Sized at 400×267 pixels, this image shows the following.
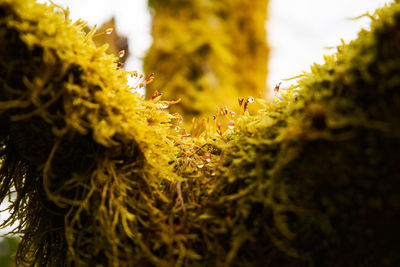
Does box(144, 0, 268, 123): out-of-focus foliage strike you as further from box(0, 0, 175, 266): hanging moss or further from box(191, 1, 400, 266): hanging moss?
box(191, 1, 400, 266): hanging moss

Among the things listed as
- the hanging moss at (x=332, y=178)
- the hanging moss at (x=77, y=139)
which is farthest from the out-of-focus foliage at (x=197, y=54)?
the hanging moss at (x=332, y=178)

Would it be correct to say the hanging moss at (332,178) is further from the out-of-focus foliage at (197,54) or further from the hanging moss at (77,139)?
the out-of-focus foliage at (197,54)

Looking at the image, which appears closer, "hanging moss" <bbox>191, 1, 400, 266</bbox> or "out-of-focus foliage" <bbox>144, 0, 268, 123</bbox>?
"hanging moss" <bbox>191, 1, 400, 266</bbox>

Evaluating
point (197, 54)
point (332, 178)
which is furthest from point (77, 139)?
point (197, 54)

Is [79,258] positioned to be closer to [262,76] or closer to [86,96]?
[86,96]

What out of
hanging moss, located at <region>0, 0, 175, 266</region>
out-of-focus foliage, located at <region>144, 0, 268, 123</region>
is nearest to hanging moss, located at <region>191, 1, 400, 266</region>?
hanging moss, located at <region>0, 0, 175, 266</region>

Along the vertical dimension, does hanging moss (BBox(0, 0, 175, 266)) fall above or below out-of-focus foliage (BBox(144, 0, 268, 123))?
below

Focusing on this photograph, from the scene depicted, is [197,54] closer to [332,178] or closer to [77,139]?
[77,139]

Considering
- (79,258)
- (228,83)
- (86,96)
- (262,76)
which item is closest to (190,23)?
(228,83)

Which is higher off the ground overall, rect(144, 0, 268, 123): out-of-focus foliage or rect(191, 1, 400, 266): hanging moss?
rect(144, 0, 268, 123): out-of-focus foliage
